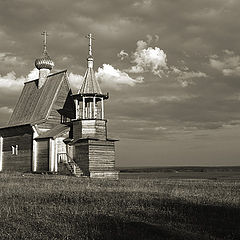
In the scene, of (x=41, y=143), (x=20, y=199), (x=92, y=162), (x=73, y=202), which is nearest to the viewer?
(x=73, y=202)

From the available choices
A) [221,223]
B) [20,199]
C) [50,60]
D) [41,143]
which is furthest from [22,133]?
[221,223]

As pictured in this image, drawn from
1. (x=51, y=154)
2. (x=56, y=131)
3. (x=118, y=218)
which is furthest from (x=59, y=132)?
(x=118, y=218)

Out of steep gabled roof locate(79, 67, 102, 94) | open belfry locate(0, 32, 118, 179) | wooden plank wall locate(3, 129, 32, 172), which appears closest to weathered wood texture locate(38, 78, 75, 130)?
open belfry locate(0, 32, 118, 179)

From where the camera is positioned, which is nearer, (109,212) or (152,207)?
(109,212)

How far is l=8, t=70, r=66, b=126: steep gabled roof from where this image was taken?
137 ft

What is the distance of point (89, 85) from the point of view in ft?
125

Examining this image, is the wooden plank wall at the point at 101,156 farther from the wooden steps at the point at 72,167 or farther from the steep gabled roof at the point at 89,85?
the steep gabled roof at the point at 89,85

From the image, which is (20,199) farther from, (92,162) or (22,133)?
(22,133)

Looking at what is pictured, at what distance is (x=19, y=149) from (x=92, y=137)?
10616 millimetres

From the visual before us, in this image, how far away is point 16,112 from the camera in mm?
47250

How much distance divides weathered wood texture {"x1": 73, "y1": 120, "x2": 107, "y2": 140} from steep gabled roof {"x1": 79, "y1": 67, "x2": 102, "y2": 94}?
2.81 meters

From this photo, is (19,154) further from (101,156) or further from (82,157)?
(101,156)

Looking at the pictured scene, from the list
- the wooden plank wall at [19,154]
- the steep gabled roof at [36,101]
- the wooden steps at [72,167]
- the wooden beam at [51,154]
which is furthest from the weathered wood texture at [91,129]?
the wooden plank wall at [19,154]

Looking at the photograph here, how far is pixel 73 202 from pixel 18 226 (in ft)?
16.2
